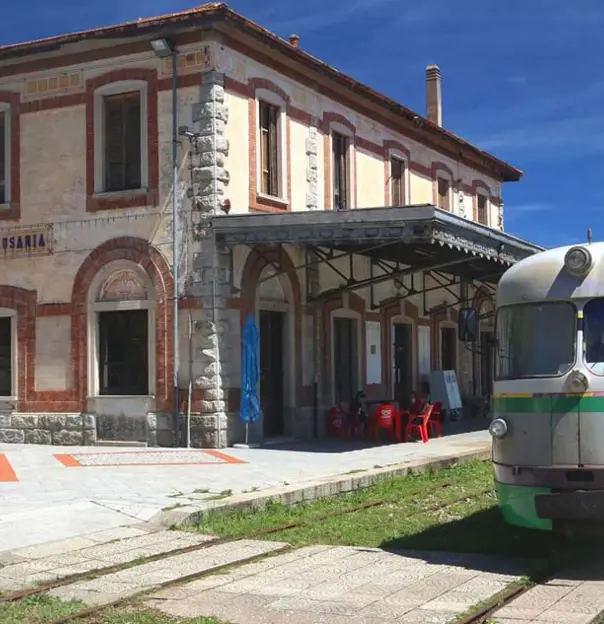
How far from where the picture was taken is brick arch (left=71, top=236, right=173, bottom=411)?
1756 cm

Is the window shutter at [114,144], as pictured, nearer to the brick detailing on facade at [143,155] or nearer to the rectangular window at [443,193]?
the brick detailing on facade at [143,155]

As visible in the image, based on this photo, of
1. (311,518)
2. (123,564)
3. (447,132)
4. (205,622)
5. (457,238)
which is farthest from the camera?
(447,132)

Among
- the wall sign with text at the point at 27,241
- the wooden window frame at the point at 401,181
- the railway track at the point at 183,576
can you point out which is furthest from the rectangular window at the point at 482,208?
the railway track at the point at 183,576

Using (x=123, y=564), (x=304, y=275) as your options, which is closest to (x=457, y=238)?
(x=304, y=275)

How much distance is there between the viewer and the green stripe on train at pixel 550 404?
751 cm

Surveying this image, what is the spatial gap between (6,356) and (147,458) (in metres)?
5.45

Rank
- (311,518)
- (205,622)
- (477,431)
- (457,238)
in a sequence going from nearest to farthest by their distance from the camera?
(205,622) < (311,518) < (457,238) < (477,431)

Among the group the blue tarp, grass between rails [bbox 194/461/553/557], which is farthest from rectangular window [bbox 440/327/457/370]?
grass between rails [bbox 194/461/553/557]

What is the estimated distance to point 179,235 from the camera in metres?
17.6

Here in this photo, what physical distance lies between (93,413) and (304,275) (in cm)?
509

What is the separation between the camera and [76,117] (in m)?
18.7

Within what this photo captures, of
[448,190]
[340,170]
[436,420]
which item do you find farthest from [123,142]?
[448,190]

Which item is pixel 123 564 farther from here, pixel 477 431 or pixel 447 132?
pixel 447 132

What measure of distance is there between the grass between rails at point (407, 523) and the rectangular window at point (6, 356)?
9.59 meters
